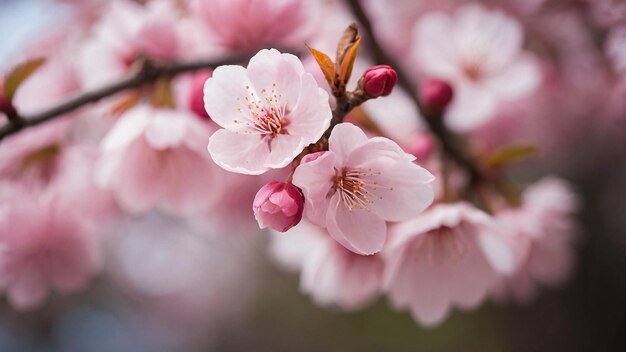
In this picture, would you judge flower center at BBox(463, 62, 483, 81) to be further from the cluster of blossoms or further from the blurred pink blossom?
the blurred pink blossom

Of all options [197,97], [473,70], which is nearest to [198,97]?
[197,97]

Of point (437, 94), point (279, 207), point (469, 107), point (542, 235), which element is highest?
point (279, 207)

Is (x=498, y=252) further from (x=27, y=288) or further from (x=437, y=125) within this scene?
(x=27, y=288)

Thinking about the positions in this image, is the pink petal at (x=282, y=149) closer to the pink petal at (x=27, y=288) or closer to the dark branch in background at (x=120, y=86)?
the dark branch in background at (x=120, y=86)

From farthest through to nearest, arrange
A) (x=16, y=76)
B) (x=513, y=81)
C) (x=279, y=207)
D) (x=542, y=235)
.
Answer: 1. (x=513, y=81)
2. (x=542, y=235)
3. (x=16, y=76)
4. (x=279, y=207)

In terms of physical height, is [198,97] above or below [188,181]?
above

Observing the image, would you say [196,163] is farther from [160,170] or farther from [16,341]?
[16,341]

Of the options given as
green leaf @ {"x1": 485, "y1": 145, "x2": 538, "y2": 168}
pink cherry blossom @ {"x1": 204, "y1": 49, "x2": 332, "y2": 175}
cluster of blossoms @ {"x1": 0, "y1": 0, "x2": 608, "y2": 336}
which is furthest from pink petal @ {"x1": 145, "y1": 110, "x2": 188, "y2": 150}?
green leaf @ {"x1": 485, "y1": 145, "x2": 538, "y2": 168}
